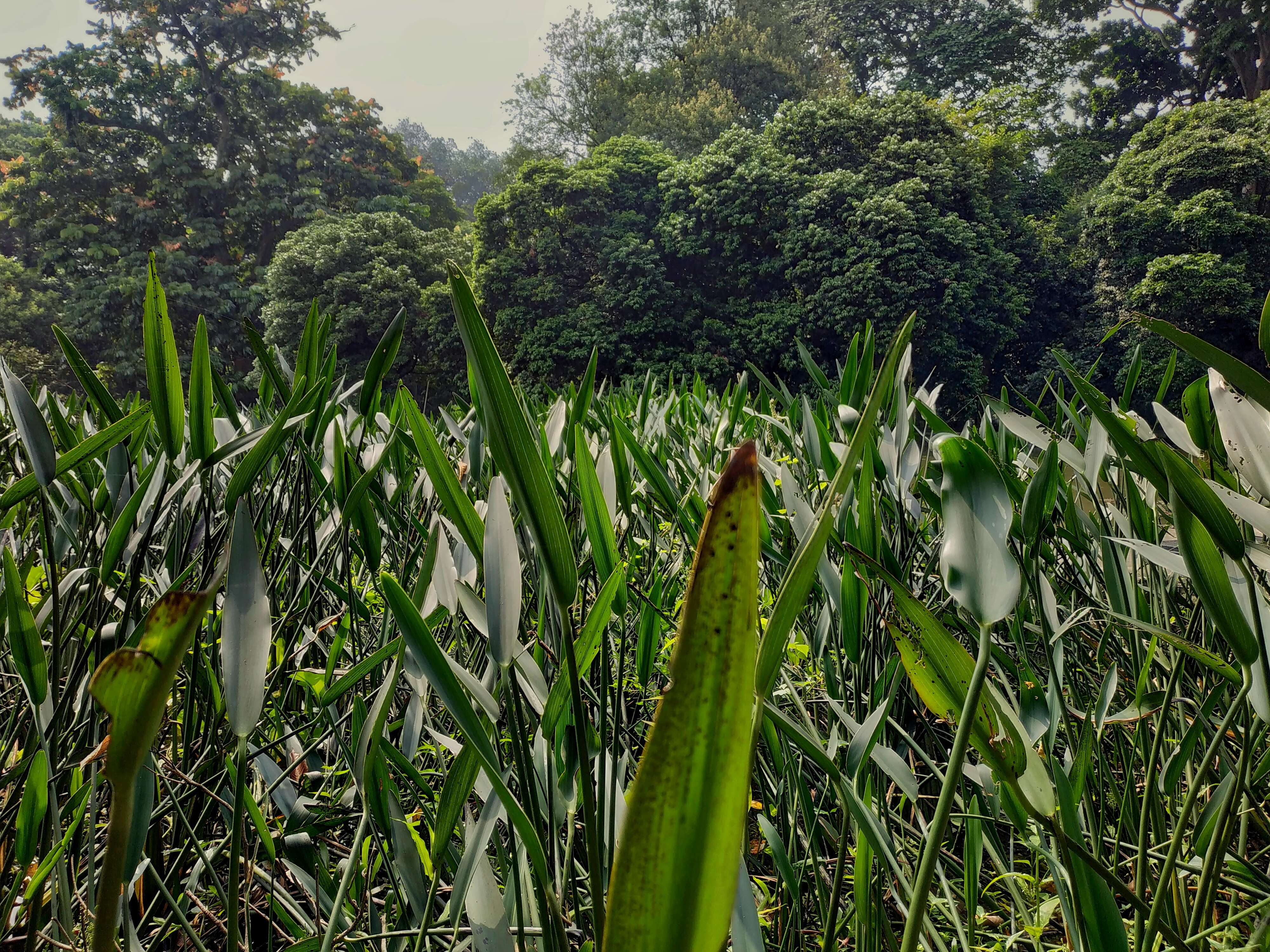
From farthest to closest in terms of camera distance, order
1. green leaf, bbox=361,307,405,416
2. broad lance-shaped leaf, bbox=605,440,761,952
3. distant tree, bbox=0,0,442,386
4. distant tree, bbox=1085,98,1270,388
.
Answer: distant tree, bbox=0,0,442,386
distant tree, bbox=1085,98,1270,388
green leaf, bbox=361,307,405,416
broad lance-shaped leaf, bbox=605,440,761,952

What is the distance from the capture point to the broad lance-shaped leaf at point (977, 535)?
32cm

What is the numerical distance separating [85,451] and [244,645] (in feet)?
1.12

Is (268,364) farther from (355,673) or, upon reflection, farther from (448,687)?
(448,687)

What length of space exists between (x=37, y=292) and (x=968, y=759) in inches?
749

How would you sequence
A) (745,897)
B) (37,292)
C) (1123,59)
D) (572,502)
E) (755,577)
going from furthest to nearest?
(1123,59) → (37,292) → (572,502) → (745,897) → (755,577)

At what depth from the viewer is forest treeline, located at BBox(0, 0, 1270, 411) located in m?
11.7

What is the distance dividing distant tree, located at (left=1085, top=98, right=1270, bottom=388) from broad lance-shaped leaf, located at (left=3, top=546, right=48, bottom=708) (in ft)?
43.3

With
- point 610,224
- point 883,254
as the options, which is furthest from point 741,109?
point 883,254

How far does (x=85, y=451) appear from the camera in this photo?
572 millimetres

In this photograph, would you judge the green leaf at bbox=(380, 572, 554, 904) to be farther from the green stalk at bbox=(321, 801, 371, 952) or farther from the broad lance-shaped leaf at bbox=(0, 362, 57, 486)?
the broad lance-shaped leaf at bbox=(0, 362, 57, 486)

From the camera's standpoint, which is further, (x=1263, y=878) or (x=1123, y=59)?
(x=1123, y=59)

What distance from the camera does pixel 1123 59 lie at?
53.1 feet

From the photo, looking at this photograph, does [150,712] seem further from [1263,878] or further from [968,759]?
[968,759]

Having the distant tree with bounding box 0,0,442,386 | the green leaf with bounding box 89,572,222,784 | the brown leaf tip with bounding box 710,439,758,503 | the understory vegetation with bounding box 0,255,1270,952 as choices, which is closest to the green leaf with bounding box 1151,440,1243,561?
the understory vegetation with bounding box 0,255,1270,952
